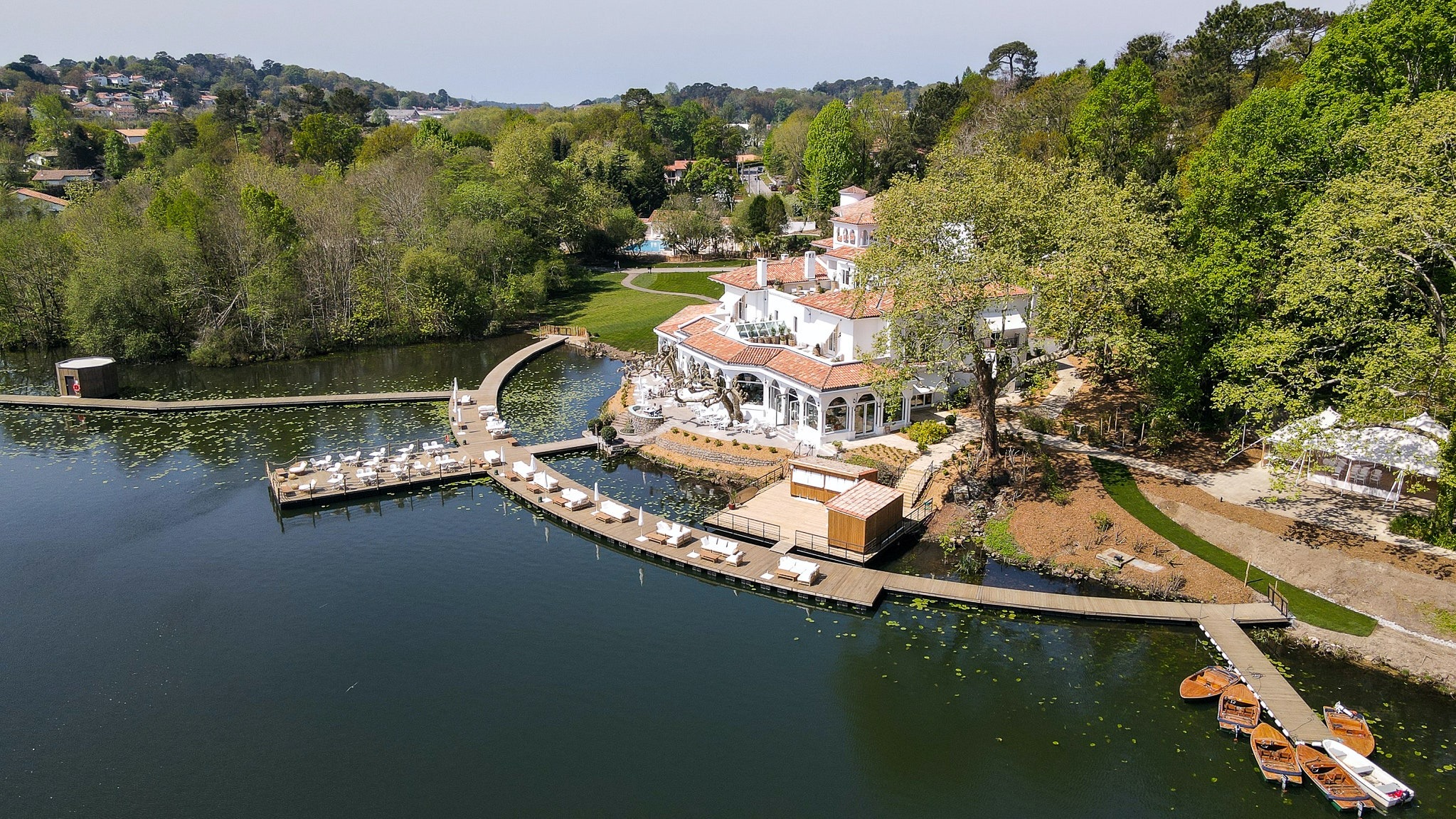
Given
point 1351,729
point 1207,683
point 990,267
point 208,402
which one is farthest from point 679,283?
point 1351,729

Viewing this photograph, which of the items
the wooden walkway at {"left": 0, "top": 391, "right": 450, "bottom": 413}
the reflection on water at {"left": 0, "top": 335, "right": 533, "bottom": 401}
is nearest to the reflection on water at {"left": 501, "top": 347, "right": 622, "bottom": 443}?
the reflection on water at {"left": 0, "top": 335, "right": 533, "bottom": 401}

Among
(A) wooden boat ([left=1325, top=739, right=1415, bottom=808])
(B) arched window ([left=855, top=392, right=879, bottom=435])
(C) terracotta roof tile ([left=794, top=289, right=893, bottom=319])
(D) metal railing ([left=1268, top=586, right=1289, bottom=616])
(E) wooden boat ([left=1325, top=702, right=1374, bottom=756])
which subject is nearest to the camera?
(A) wooden boat ([left=1325, top=739, right=1415, bottom=808])

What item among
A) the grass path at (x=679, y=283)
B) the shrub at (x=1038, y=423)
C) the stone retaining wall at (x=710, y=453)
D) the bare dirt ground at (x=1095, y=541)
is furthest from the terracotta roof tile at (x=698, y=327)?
the grass path at (x=679, y=283)

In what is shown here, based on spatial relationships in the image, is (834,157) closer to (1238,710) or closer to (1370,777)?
(1238,710)

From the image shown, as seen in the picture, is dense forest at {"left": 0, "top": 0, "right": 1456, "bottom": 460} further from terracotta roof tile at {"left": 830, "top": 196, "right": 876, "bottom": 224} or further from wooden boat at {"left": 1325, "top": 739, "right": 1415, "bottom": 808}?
wooden boat at {"left": 1325, "top": 739, "right": 1415, "bottom": 808}

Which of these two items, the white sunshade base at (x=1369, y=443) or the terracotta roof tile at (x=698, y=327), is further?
the terracotta roof tile at (x=698, y=327)

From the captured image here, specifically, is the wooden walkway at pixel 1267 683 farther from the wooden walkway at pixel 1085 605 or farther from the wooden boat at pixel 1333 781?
the wooden boat at pixel 1333 781
